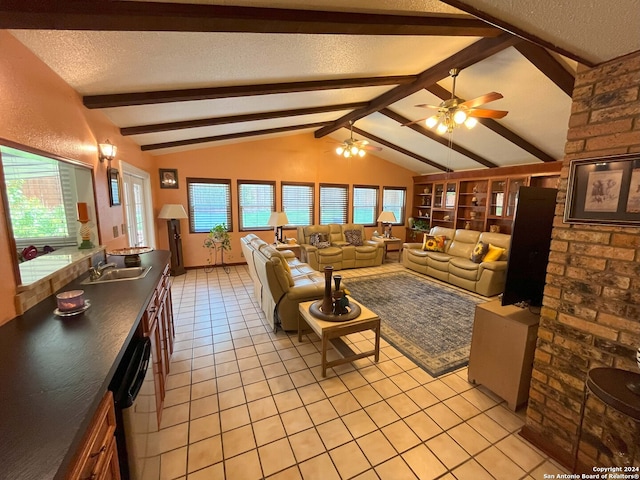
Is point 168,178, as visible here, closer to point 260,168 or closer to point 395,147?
point 260,168

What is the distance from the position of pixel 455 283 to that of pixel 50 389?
5134 millimetres

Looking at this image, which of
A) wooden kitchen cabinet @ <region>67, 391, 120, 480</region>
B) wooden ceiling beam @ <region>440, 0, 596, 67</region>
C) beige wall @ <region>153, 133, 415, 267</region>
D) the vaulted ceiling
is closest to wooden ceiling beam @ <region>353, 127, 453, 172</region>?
beige wall @ <region>153, 133, 415, 267</region>

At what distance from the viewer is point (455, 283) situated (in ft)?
15.7

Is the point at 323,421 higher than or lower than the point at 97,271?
lower

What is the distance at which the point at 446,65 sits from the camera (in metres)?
3.04

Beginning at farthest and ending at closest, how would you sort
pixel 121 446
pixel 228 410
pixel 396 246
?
pixel 396 246 → pixel 228 410 → pixel 121 446

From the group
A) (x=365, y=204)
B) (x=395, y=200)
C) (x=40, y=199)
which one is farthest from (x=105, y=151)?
(x=395, y=200)

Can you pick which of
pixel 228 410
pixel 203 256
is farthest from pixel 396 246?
pixel 228 410

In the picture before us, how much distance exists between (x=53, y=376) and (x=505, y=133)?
5.58 metres

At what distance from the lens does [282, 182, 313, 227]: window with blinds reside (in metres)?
6.49

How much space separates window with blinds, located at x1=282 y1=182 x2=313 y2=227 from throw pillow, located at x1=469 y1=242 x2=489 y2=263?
3709 millimetres

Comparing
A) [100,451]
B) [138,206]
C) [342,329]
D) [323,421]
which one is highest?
[138,206]

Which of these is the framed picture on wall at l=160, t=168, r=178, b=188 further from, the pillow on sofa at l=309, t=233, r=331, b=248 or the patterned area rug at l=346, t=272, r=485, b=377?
the patterned area rug at l=346, t=272, r=485, b=377

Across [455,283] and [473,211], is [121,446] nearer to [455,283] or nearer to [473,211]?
[455,283]
